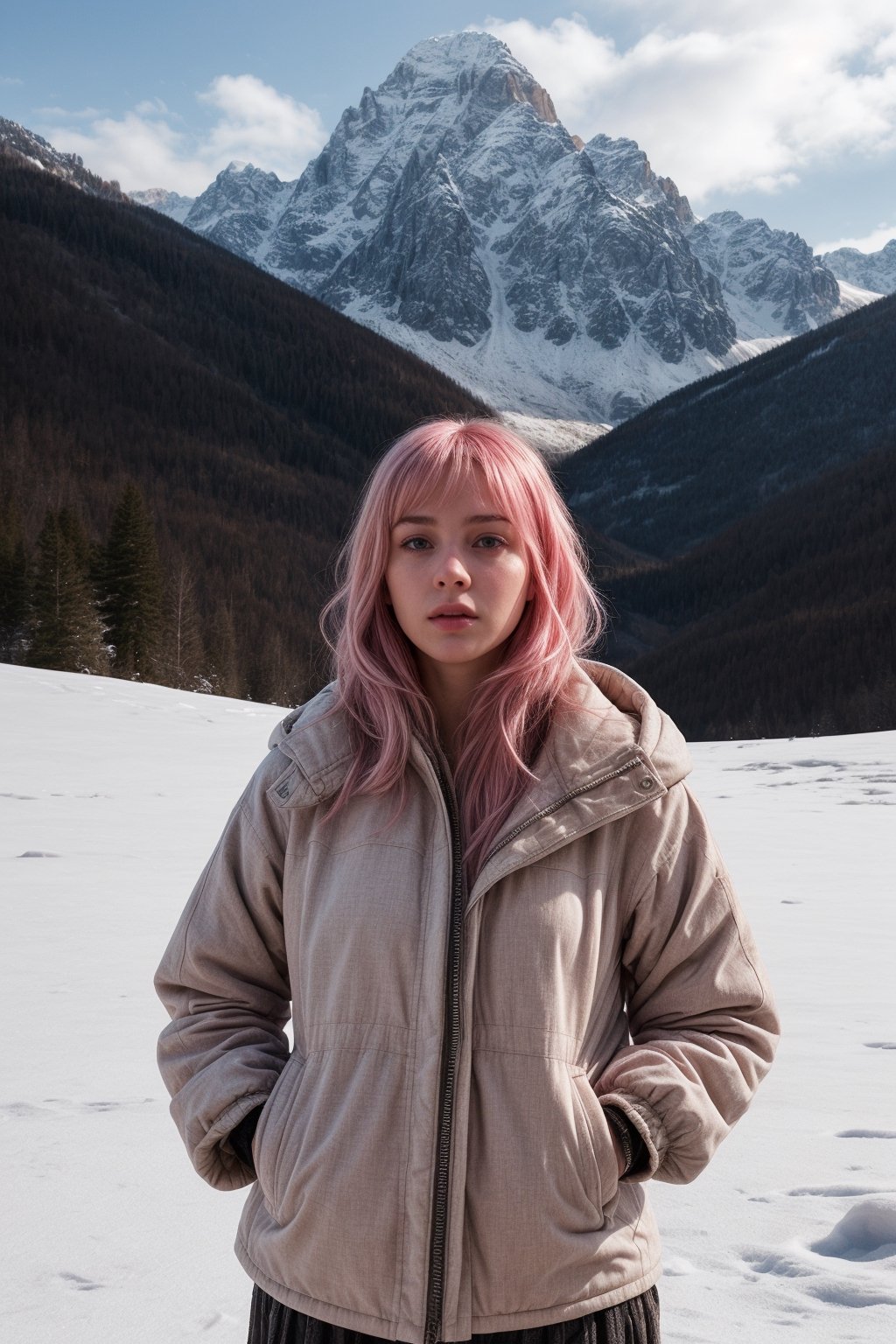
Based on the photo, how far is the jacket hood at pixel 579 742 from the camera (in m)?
1.64

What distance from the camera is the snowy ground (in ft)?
8.25

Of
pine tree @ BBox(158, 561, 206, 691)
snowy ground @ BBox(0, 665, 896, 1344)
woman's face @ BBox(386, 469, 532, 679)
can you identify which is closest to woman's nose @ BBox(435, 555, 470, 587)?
woman's face @ BBox(386, 469, 532, 679)

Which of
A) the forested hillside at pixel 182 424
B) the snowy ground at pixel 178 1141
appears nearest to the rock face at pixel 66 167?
the forested hillside at pixel 182 424

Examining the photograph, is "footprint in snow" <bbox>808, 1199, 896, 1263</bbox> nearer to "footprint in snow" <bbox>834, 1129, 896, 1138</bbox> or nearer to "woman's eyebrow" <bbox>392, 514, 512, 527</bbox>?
"footprint in snow" <bbox>834, 1129, 896, 1138</bbox>

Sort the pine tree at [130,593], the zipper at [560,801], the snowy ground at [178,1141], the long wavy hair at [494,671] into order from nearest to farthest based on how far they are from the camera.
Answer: the zipper at [560,801], the long wavy hair at [494,671], the snowy ground at [178,1141], the pine tree at [130,593]

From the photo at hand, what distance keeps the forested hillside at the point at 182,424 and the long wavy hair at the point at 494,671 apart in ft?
123

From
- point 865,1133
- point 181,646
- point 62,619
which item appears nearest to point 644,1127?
point 865,1133

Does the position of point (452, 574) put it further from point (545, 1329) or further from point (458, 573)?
point (545, 1329)

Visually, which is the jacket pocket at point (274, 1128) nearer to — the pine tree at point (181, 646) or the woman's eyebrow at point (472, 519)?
the woman's eyebrow at point (472, 519)

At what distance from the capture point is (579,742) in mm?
1672

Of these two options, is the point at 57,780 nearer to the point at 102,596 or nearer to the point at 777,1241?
the point at 777,1241

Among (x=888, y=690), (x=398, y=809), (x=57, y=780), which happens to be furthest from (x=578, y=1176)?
(x=888, y=690)

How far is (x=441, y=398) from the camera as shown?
126 meters

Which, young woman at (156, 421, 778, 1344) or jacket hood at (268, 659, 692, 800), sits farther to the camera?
jacket hood at (268, 659, 692, 800)
